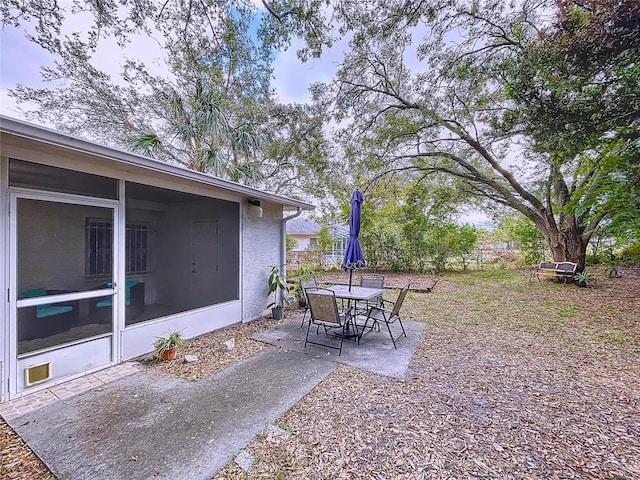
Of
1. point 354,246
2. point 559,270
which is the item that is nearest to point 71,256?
point 354,246

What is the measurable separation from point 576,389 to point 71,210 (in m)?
5.91

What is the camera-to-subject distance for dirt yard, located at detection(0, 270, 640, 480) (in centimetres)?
201

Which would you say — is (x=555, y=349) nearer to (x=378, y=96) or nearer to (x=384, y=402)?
(x=384, y=402)

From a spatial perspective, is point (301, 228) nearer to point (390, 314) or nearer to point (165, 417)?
point (390, 314)

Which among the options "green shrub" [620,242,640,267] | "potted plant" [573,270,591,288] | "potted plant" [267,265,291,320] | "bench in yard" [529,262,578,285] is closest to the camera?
"potted plant" [267,265,291,320]

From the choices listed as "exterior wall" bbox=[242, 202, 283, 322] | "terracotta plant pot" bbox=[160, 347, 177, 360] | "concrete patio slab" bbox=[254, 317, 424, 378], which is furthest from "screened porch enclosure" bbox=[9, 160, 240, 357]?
"concrete patio slab" bbox=[254, 317, 424, 378]

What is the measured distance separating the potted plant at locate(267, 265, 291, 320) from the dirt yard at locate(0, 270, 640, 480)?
71cm

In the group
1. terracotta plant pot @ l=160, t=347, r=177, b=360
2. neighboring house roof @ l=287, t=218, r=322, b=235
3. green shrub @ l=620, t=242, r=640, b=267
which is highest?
neighboring house roof @ l=287, t=218, r=322, b=235

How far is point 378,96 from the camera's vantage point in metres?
9.89

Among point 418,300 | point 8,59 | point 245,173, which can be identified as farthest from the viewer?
point 245,173

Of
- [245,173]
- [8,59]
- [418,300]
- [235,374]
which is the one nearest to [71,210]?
[235,374]

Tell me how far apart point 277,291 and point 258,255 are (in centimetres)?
105

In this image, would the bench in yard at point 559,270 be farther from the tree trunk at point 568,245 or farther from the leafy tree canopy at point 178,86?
the leafy tree canopy at point 178,86

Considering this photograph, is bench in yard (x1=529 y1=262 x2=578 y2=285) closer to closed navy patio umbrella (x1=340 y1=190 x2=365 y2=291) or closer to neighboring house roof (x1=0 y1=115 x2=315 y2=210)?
closed navy patio umbrella (x1=340 y1=190 x2=365 y2=291)
